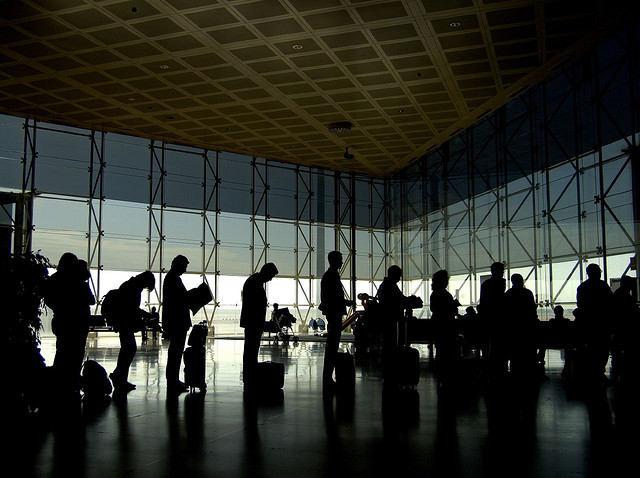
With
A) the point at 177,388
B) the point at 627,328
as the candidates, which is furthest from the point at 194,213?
the point at 627,328

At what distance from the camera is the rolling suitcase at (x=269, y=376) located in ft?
21.1

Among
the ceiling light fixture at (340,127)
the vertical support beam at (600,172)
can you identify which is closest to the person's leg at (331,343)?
the vertical support beam at (600,172)

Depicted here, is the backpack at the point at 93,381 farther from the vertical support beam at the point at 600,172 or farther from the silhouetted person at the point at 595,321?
the vertical support beam at the point at 600,172

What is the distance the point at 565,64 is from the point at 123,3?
833 centimetres

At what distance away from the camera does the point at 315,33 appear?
35.6ft

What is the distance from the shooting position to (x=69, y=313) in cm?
574

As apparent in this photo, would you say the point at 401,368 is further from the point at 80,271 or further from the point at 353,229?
the point at 353,229

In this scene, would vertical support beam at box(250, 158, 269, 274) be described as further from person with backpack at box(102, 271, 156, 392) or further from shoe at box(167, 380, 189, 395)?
shoe at box(167, 380, 189, 395)

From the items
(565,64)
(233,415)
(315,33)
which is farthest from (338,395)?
(565,64)

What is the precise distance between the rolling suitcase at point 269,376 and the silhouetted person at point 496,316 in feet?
8.80

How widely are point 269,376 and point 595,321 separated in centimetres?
382

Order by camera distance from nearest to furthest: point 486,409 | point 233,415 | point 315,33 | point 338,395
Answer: point 233,415, point 486,409, point 338,395, point 315,33

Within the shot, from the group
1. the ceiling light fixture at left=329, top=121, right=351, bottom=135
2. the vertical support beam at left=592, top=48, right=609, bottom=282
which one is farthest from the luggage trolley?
the vertical support beam at left=592, top=48, right=609, bottom=282

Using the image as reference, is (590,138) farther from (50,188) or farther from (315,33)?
(50,188)
